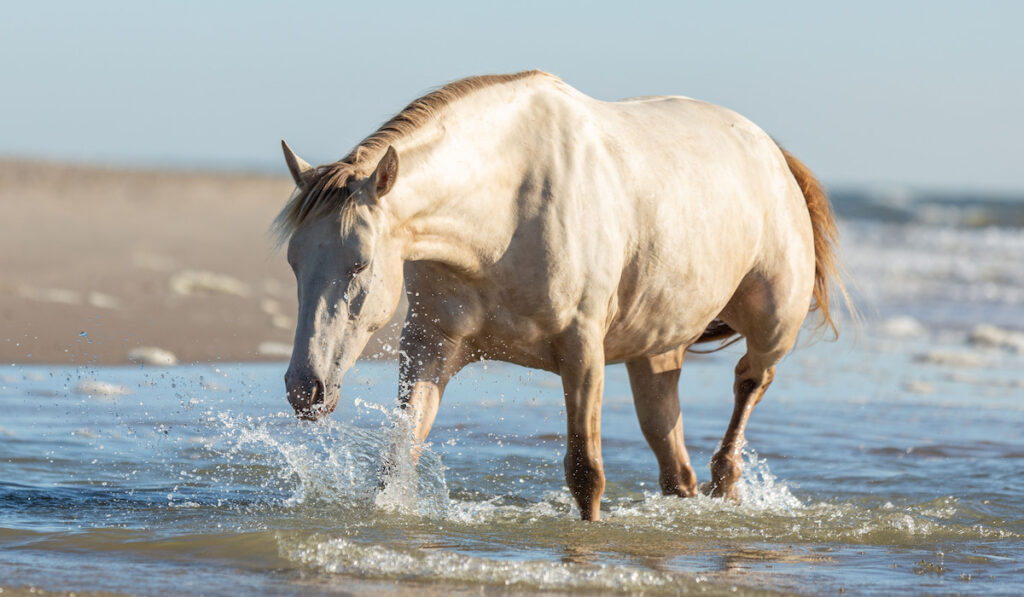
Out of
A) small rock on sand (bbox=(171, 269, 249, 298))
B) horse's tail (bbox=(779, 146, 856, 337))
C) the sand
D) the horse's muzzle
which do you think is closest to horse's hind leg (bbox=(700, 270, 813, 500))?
horse's tail (bbox=(779, 146, 856, 337))

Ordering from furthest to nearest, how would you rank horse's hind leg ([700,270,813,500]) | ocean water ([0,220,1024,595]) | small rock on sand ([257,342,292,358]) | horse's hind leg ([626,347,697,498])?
small rock on sand ([257,342,292,358]), horse's hind leg ([626,347,697,498]), horse's hind leg ([700,270,813,500]), ocean water ([0,220,1024,595])

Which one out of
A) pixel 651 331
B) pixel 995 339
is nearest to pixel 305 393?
pixel 651 331

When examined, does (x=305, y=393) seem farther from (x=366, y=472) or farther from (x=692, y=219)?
(x=692, y=219)

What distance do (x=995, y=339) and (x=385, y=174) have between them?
933 centimetres

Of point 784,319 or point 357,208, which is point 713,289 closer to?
point 784,319

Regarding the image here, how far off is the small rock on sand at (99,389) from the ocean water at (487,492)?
2 centimetres

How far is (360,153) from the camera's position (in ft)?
13.4

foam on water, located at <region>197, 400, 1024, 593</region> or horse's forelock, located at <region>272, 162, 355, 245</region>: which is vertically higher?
horse's forelock, located at <region>272, 162, 355, 245</region>

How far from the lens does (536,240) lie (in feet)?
14.5

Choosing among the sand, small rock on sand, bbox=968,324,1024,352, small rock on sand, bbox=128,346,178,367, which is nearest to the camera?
small rock on sand, bbox=128,346,178,367

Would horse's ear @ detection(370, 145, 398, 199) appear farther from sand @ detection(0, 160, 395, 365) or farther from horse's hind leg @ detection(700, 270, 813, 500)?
horse's hind leg @ detection(700, 270, 813, 500)

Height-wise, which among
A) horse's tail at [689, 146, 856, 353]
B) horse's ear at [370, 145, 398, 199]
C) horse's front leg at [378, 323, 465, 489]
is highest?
horse's ear at [370, 145, 398, 199]

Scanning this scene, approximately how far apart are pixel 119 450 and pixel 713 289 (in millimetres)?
2912

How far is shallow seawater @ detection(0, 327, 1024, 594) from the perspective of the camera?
393 cm
